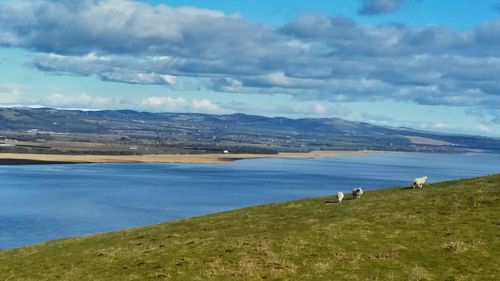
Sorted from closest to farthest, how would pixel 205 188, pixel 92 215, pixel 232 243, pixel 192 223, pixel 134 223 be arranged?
pixel 232 243
pixel 192 223
pixel 134 223
pixel 92 215
pixel 205 188

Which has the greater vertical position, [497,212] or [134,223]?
[497,212]

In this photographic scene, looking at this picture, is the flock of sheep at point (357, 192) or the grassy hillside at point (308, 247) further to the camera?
the flock of sheep at point (357, 192)

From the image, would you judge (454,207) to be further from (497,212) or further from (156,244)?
(156,244)

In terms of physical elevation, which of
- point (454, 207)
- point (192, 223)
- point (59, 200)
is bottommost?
point (59, 200)

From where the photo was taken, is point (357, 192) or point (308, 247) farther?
point (357, 192)

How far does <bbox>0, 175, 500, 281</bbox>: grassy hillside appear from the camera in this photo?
27.4m

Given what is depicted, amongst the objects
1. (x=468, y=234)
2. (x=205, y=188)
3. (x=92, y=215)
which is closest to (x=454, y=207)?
(x=468, y=234)

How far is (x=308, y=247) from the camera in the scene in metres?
31.2

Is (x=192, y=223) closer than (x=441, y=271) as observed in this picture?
No

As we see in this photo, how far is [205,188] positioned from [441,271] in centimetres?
16183

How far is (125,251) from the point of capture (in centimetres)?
3528

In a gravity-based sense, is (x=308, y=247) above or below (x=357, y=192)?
below

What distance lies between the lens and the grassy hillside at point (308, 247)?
1079 inches

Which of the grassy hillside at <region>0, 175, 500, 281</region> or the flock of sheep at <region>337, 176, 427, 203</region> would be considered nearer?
the grassy hillside at <region>0, 175, 500, 281</region>
